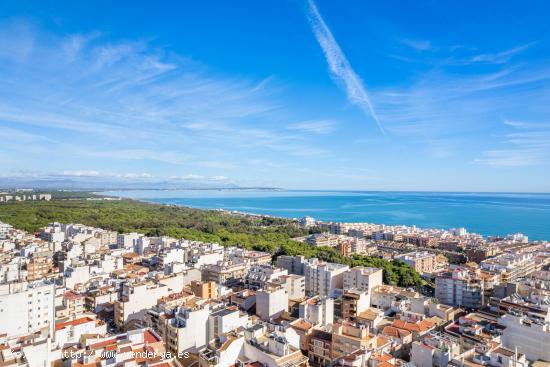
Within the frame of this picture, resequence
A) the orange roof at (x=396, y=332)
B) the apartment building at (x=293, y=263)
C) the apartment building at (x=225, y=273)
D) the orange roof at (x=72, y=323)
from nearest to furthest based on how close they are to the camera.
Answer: the orange roof at (x=72, y=323), the orange roof at (x=396, y=332), the apartment building at (x=225, y=273), the apartment building at (x=293, y=263)

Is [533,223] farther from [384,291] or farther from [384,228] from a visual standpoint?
[384,291]

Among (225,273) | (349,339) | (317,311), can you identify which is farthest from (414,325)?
(225,273)

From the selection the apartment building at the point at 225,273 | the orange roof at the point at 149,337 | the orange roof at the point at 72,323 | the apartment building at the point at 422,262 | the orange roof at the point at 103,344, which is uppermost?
the orange roof at the point at 103,344

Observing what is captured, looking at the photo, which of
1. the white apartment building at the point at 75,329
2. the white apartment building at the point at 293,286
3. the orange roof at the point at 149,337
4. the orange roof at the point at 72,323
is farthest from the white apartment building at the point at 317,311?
the orange roof at the point at 72,323

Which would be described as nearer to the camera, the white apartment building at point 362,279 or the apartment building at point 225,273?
the white apartment building at point 362,279

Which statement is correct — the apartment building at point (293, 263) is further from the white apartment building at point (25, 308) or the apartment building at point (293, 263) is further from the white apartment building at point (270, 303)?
the white apartment building at point (25, 308)

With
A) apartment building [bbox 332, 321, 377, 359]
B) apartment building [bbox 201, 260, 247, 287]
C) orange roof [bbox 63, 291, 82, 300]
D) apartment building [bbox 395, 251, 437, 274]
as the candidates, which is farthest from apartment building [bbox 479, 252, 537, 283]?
orange roof [bbox 63, 291, 82, 300]
